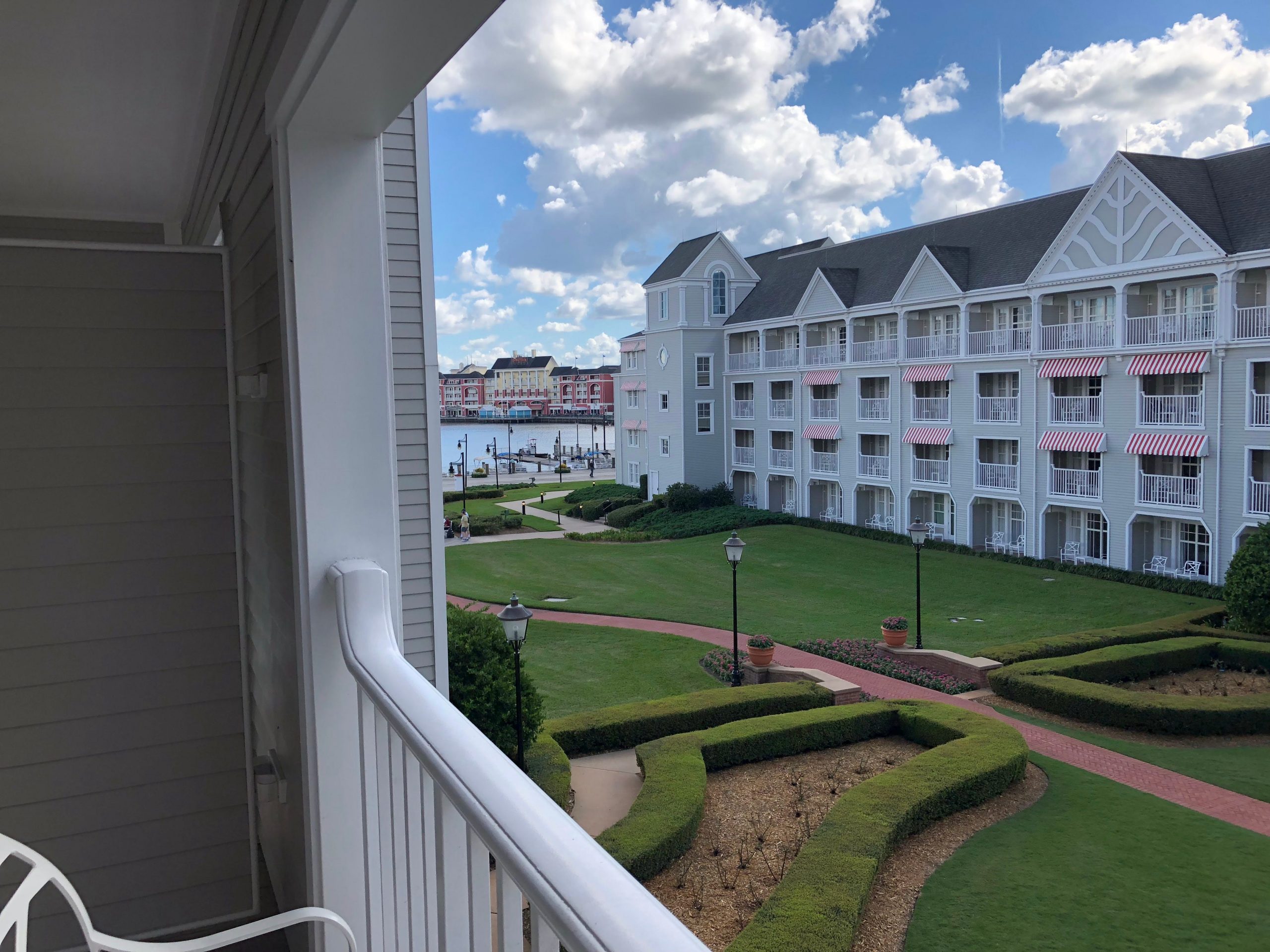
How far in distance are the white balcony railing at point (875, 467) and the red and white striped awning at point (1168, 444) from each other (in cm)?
772

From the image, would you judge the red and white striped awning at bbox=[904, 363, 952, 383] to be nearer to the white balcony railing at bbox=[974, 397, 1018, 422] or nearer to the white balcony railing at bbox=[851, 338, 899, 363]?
the white balcony railing at bbox=[851, 338, 899, 363]

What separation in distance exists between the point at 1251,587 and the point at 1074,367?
850 centimetres

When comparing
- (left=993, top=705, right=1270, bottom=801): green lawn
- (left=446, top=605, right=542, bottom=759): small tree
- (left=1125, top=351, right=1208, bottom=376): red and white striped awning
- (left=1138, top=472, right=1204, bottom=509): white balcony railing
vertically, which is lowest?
(left=993, top=705, right=1270, bottom=801): green lawn

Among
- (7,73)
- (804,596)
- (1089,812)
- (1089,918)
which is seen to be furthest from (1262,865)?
(804,596)

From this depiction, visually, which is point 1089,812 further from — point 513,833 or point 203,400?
point 513,833

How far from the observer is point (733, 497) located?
3544 cm

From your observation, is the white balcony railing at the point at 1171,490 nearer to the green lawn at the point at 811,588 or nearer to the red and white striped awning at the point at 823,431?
the green lawn at the point at 811,588

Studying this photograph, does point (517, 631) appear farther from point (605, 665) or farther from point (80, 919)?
point (605, 665)

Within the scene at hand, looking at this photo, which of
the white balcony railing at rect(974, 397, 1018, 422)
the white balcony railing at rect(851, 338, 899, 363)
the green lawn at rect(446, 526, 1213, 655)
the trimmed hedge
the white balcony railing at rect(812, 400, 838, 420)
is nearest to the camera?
the trimmed hedge

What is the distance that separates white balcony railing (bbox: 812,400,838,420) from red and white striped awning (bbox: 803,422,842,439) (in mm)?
247

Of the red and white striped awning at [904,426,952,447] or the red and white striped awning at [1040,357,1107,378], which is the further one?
the red and white striped awning at [904,426,952,447]

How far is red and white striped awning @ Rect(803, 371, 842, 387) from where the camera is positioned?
3053cm

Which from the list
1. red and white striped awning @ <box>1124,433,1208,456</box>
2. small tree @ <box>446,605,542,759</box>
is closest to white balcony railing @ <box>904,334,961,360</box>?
red and white striped awning @ <box>1124,433,1208,456</box>

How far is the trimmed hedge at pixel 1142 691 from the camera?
12.4m
